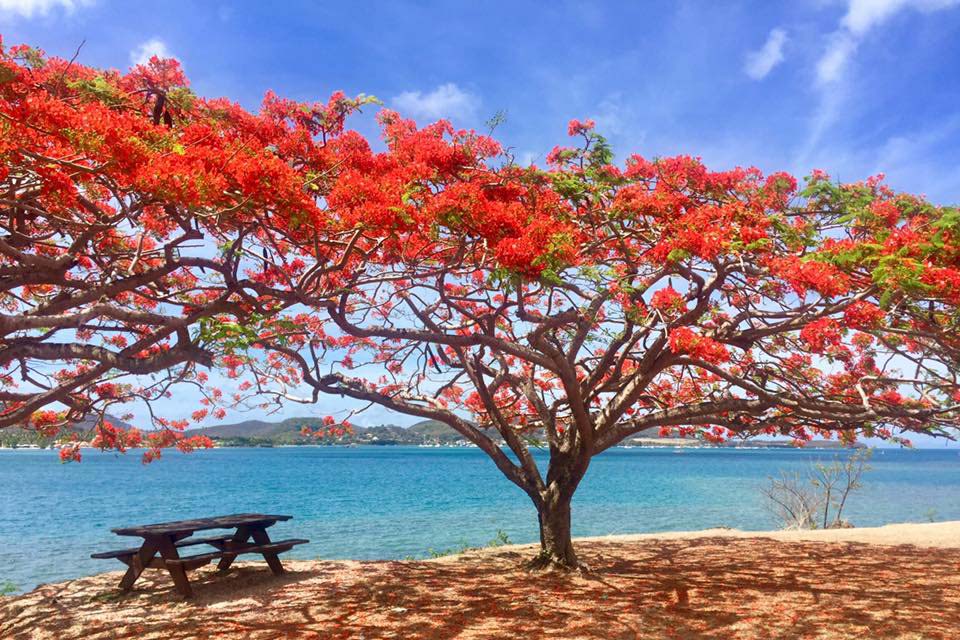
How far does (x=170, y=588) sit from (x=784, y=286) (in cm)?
800

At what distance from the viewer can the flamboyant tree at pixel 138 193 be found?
4641mm

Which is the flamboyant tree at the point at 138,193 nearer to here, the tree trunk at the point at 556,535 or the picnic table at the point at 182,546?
the picnic table at the point at 182,546

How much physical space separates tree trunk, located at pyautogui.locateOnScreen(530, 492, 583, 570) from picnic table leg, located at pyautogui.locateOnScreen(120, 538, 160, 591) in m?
4.47

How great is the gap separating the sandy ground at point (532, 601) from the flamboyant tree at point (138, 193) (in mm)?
2279

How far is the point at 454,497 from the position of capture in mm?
33312

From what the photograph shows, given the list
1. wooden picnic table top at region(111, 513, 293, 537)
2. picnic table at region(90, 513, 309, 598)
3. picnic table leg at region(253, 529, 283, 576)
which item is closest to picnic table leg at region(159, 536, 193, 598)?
picnic table at region(90, 513, 309, 598)

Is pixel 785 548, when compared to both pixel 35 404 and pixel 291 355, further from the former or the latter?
pixel 35 404

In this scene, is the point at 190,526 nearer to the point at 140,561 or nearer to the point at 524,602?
the point at 140,561

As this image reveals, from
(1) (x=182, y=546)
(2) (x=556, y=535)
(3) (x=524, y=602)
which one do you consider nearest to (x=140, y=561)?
(1) (x=182, y=546)

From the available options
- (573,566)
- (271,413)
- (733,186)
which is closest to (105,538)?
(271,413)

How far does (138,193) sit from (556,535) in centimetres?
609

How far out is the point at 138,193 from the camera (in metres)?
5.10

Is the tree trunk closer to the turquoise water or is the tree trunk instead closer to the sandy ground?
the sandy ground

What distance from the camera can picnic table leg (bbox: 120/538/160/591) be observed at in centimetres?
759
